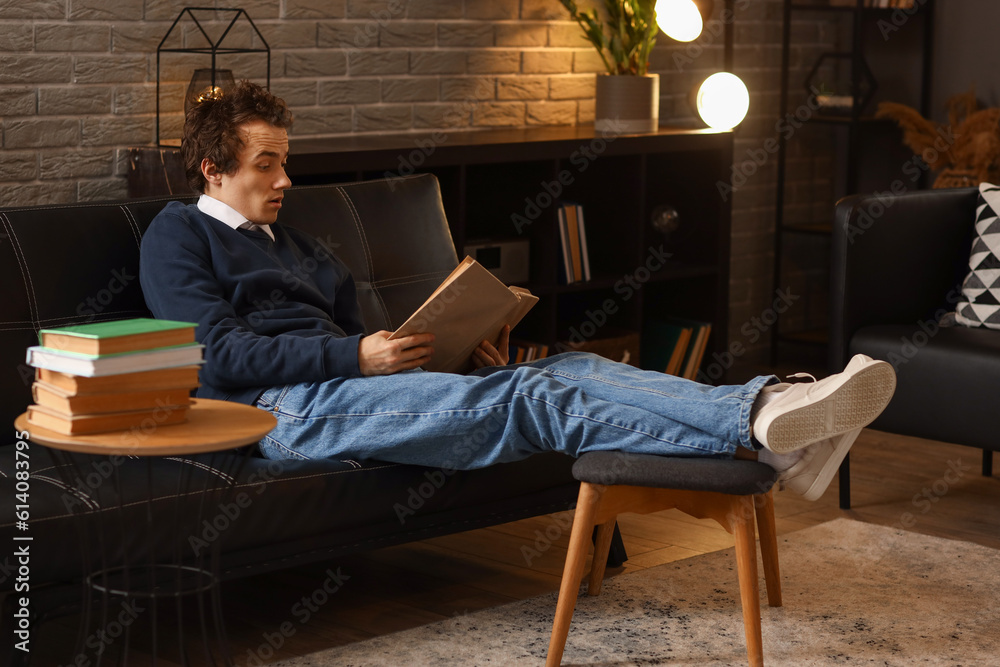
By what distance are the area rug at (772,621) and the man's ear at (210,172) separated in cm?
90

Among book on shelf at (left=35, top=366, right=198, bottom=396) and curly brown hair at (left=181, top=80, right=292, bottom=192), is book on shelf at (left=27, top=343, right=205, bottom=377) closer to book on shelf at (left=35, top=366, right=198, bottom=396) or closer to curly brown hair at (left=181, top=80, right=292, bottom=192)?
book on shelf at (left=35, top=366, right=198, bottom=396)

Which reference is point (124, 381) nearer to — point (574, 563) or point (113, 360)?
point (113, 360)

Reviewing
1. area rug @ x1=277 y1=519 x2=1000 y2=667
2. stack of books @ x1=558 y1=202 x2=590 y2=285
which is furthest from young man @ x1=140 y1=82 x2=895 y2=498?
stack of books @ x1=558 y1=202 x2=590 y2=285

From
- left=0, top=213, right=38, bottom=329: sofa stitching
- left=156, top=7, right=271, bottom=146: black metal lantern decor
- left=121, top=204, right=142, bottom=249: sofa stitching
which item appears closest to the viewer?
left=0, top=213, right=38, bottom=329: sofa stitching

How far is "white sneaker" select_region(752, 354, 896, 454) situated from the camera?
206cm

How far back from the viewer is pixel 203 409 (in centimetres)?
197

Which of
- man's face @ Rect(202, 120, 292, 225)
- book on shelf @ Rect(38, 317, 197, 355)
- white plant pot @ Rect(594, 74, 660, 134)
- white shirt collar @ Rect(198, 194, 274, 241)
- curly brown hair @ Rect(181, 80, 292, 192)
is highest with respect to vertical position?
white plant pot @ Rect(594, 74, 660, 134)

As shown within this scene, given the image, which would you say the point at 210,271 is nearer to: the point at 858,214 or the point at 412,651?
the point at 412,651

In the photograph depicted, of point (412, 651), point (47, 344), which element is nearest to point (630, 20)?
point (412, 651)

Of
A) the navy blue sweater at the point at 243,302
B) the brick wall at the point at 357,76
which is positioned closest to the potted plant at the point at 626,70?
the brick wall at the point at 357,76

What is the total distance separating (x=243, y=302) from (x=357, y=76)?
4.98 feet

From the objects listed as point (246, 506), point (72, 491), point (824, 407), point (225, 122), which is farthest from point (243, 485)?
point (824, 407)

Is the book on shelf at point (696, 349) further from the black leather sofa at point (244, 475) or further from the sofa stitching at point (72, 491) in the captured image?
the sofa stitching at point (72, 491)

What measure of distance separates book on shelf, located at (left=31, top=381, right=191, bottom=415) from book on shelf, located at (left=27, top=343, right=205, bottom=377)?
3cm
